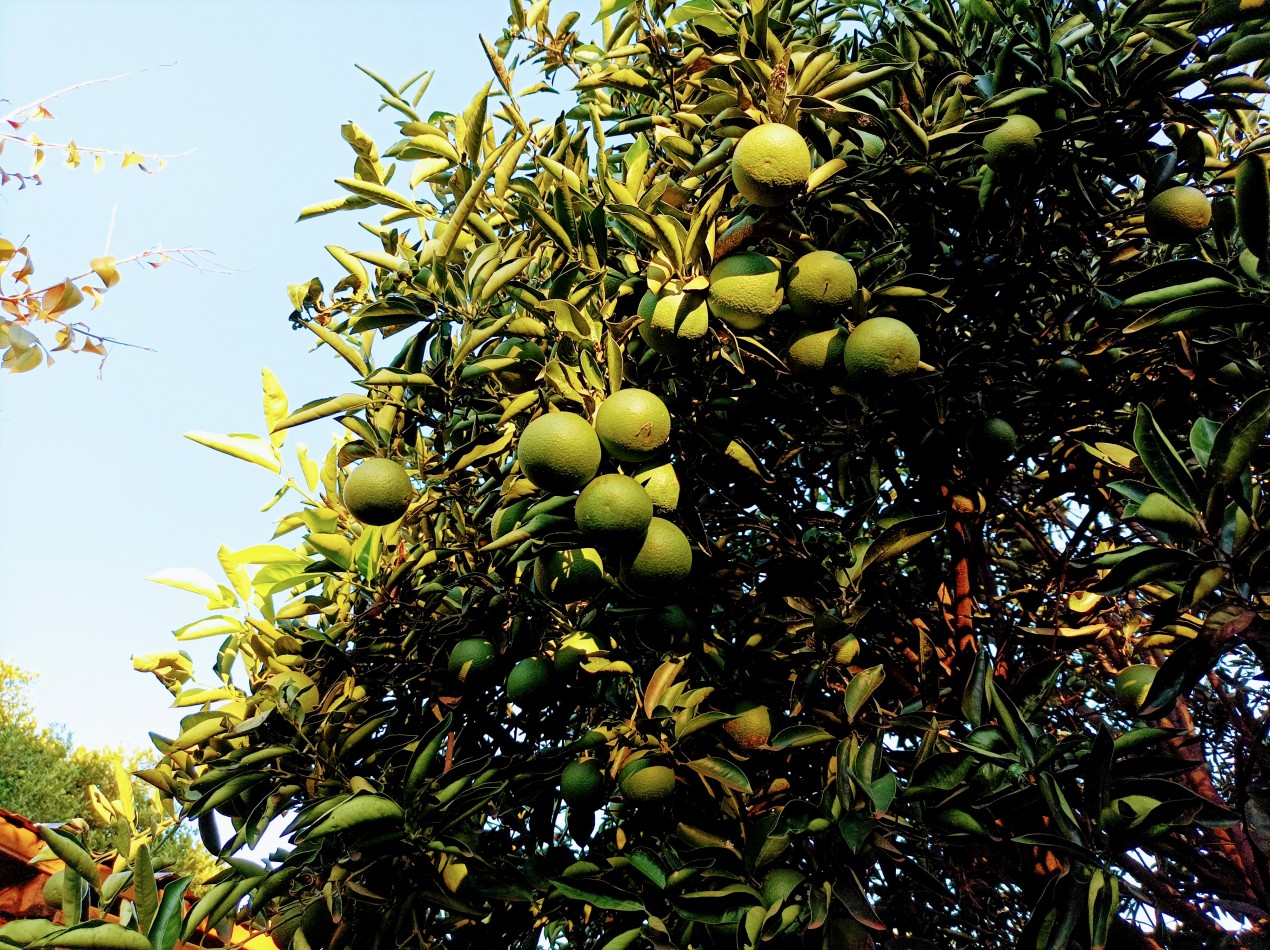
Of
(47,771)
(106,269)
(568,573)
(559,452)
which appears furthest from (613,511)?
(47,771)

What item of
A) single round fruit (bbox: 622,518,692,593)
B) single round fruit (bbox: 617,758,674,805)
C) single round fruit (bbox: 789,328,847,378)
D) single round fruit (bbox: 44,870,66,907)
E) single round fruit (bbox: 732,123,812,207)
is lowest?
single round fruit (bbox: 44,870,66,907)

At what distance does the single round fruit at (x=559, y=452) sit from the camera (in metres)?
1.85

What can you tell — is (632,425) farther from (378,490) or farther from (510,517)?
(378,490)

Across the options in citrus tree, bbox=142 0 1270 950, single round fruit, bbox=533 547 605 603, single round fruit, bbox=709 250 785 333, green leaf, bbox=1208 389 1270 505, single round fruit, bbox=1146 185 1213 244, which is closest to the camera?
green leaf, bbox=1208 389 1270 505

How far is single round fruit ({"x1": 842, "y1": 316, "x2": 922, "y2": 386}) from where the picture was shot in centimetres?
196

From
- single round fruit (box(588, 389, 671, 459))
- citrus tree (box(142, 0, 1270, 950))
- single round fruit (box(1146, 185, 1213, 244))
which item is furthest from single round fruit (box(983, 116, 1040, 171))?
single round fruit (box(588, 389, 671, 459))

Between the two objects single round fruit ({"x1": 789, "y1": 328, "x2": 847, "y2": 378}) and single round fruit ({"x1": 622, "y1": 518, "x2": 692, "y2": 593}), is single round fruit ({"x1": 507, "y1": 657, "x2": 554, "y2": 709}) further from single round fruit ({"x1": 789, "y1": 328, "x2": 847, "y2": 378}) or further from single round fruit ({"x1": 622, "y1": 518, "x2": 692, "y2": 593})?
Result: single round fruit ({"x1": 789, "y1": 328, "x2": 847, "y2": 378})

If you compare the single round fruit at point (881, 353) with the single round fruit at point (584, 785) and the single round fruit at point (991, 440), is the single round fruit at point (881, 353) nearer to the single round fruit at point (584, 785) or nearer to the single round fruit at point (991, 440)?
the single round fruit at point (991, 440)

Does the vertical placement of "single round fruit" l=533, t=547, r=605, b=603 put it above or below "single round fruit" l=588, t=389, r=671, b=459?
below

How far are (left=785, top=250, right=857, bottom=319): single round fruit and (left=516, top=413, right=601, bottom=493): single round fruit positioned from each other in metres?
0.57

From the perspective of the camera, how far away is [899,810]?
1.88 meters

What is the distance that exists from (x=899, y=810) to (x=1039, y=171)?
1488 mm

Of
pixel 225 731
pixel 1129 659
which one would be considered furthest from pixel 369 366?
pixel 1129 659

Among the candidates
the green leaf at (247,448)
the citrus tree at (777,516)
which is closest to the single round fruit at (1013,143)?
the citrus tree at (777,516)
